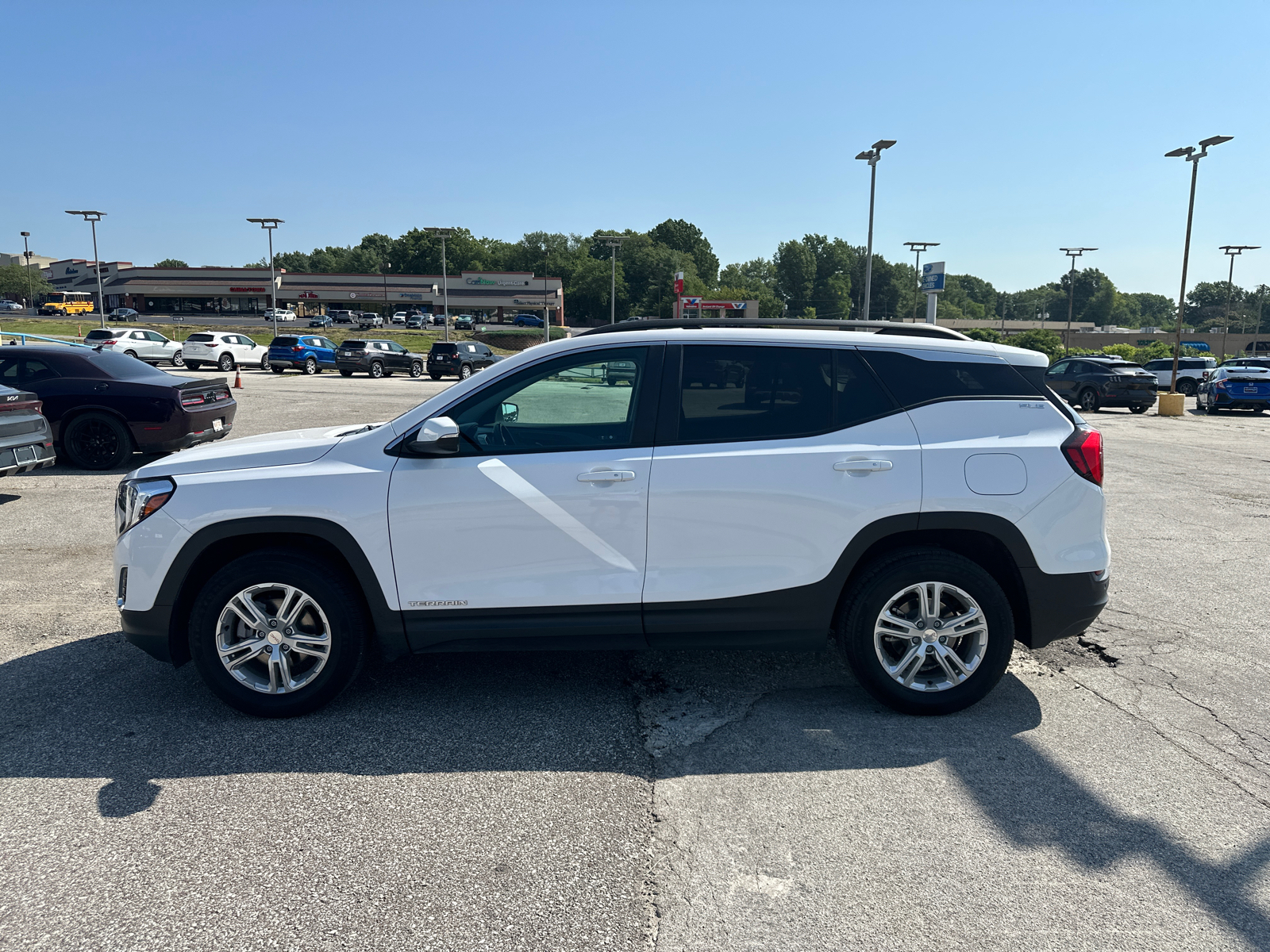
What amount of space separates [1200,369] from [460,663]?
39.8 meters

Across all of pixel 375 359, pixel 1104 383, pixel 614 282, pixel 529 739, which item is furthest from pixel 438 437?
pixel 614 282

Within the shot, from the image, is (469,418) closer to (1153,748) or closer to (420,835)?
(420,835)

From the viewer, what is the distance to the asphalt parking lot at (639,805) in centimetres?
265

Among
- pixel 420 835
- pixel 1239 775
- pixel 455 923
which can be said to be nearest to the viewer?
pixel 455 923

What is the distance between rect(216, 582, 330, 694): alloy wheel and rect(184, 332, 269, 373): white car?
39.4 metres

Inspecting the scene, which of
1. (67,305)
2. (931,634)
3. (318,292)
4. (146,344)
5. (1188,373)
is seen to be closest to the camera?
(931,634)

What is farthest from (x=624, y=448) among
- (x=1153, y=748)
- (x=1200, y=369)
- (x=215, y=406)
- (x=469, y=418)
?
(x=1200, y=369)

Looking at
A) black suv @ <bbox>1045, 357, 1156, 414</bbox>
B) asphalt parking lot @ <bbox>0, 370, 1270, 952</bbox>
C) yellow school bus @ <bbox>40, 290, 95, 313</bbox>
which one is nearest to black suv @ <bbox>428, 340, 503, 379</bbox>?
black suv @ <bbox>1045, 357, 1156, 414</bbox>

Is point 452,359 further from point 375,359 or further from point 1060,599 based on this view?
Result: point 1060,599

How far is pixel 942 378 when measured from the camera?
414 cm

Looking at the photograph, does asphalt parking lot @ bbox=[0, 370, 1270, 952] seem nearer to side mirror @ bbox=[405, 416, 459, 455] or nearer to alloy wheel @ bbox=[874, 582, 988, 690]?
alloy wheel @ bbox=[874, 582, 988, 690]

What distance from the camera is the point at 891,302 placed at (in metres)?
162

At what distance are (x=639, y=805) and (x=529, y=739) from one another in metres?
0.73

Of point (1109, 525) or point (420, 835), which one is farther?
point (1109, 525)
